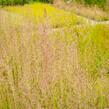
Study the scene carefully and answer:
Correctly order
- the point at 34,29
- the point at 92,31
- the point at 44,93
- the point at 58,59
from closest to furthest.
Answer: the point at 44,93, the point at 58,59, the point at 34,29, the point at 92,31

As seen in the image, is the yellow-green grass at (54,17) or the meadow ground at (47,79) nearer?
the meadow ground at (47,79)

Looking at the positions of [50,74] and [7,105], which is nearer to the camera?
[50,74]

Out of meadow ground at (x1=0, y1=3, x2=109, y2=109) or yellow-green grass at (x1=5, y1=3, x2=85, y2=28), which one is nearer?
meadow ground at (x1=0, y1=3, x2=109, y2=109)

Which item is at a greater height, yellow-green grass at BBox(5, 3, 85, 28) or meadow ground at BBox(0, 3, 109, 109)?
meadow ground at BBox(0, 3, 109, 109)

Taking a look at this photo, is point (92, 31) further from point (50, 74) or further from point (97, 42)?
point (50, 74)

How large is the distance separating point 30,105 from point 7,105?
1.13ft

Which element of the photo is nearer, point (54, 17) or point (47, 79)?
point (47, 79)

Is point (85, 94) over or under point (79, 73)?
under

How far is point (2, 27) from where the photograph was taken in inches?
193

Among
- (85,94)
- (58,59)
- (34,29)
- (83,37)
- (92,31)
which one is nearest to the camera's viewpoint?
(85,94)

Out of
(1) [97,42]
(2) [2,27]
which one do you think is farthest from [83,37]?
(2) [2,27]

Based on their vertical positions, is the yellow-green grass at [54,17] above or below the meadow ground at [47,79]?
below

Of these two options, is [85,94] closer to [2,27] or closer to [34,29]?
[34,29]

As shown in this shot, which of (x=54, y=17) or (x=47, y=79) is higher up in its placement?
(x=47, y=79)
